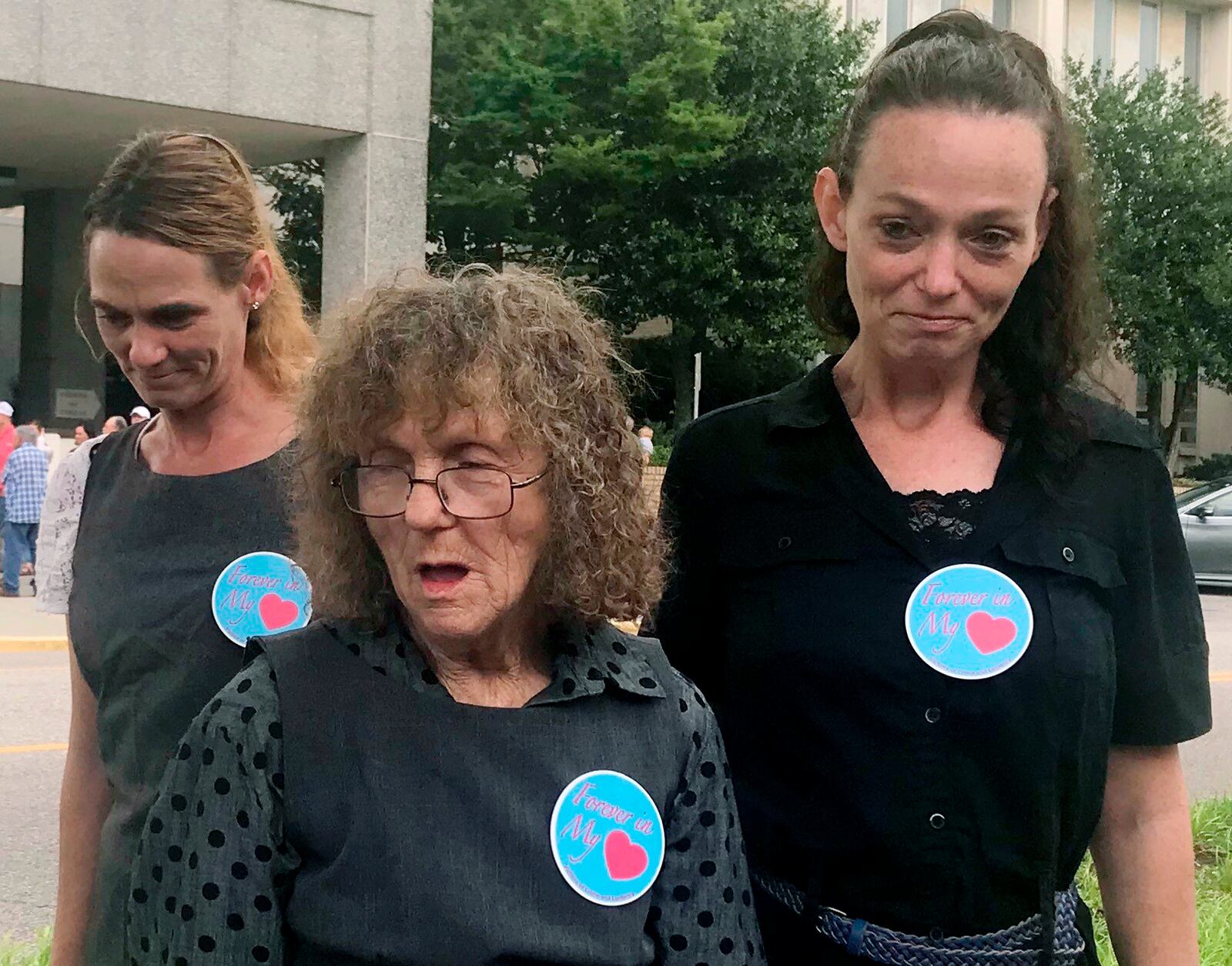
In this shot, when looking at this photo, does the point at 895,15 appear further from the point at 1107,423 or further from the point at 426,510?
the point at 426,510

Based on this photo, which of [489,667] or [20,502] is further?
[20,502]

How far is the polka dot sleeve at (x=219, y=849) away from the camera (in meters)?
1.52

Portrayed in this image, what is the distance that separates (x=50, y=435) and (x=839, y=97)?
15.9 metres

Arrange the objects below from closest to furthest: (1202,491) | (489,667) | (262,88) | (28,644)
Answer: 1. (489,667)
2. (28,644)
3. (262,88)
4. (1202,491)

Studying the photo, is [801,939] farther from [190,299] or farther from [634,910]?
[190,299]

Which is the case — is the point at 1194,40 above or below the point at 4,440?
above

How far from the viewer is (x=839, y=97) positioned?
1067 inches

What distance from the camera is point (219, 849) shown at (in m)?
1.53

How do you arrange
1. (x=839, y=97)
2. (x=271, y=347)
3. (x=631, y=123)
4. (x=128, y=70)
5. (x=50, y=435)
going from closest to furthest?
(x=271, y=347)
(x=128, y=70)
(x=50, y=435)
(x=631, y=123)
(x=839, y=97)

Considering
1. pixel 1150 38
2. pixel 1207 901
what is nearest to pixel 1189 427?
pixel 1150 38

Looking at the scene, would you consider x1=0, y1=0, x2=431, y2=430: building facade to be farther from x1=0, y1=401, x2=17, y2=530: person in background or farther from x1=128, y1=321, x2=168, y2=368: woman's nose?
x1=128, y1=321, x2=168, y2=368: woman's nose

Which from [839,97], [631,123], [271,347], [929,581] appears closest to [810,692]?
[929,581]

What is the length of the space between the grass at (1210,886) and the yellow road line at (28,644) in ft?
26.0

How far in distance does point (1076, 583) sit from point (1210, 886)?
3635 mm
